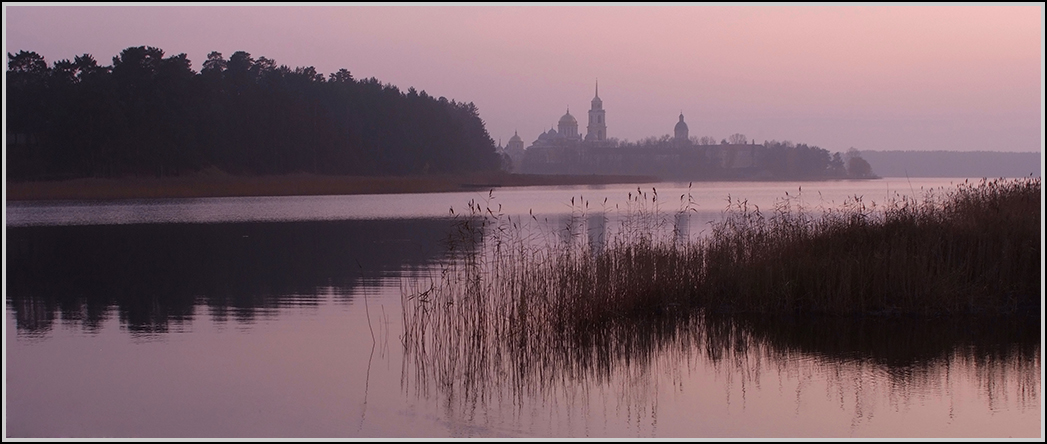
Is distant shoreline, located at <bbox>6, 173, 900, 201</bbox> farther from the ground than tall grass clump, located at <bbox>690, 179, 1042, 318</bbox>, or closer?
farther from the ground

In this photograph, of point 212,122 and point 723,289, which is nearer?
point 723,289

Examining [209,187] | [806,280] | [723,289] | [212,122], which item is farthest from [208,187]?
[806,280]

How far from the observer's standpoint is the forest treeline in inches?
1977

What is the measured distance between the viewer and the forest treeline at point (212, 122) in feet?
165

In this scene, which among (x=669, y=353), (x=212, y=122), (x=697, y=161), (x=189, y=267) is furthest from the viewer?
(x=697, y=161)

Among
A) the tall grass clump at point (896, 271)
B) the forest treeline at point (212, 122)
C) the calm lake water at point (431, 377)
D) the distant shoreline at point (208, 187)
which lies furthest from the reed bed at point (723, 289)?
the forest treeline at point (212, 122)

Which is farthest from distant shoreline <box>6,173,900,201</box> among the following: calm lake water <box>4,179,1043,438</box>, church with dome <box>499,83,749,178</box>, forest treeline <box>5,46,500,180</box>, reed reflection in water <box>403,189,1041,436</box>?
church with dome <box>499,83,749,178</box>

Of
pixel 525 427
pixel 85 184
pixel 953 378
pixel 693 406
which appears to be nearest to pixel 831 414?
pixel 693 406

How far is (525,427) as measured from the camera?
6.39 m

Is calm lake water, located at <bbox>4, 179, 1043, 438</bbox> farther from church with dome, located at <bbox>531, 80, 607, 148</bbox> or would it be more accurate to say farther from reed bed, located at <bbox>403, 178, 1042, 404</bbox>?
church with dome, located at <bbox>531, 80, 607, 148</bbox>

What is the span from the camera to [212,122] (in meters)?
60.9

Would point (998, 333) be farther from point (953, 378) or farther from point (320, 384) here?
point (320, 384)

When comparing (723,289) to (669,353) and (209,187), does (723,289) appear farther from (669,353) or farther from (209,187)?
(209,187)

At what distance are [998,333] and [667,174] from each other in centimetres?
12587
